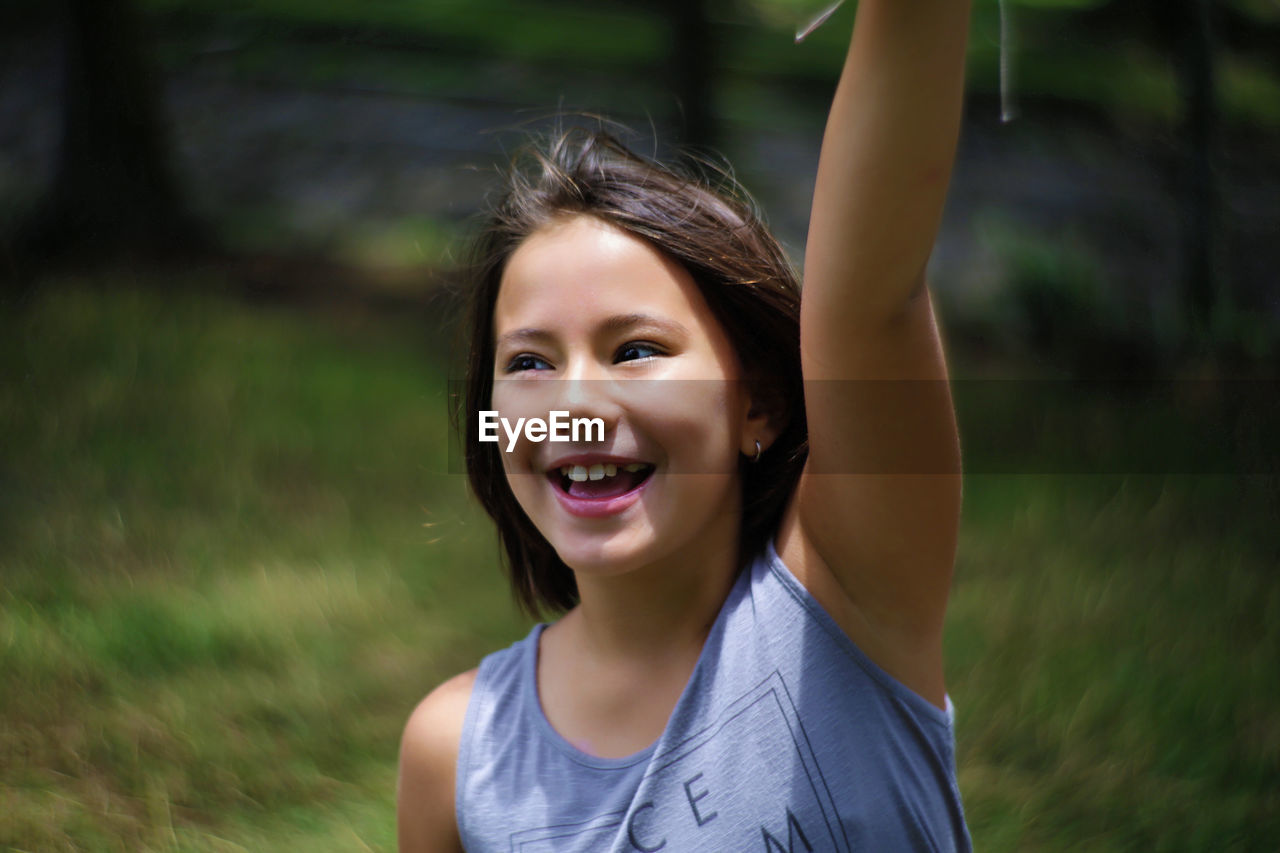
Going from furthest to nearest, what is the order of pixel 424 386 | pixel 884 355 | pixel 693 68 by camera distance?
pixel 693 68, pixel 424 386, pixel 884 355

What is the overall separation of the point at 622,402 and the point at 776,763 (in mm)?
376

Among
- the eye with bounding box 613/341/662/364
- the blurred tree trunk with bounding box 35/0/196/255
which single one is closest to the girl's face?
the eye with bounding box 613/341/662/364

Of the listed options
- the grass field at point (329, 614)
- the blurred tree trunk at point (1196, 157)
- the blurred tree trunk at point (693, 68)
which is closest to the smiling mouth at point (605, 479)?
the grass field at point (329, 614)

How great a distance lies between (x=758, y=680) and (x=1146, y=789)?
1.29 m

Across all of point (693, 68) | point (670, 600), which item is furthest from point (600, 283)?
point (693, 68)

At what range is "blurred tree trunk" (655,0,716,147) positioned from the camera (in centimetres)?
409

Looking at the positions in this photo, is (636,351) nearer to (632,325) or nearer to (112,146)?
(632,325)

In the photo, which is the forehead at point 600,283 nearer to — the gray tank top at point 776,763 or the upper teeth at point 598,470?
the upper teeth at point 598,470

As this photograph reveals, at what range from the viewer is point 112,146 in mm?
3990

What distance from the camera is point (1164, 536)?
2.73 m

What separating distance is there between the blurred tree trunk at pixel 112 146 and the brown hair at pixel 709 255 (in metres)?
2.81

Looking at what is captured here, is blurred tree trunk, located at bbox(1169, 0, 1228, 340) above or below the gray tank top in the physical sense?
above

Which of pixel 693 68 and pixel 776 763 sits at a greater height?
pixel 693 68

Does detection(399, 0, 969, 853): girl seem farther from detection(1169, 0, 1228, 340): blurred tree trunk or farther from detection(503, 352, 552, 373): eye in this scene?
detection(1169, 0, 1228, 340): blurred tree trunk
